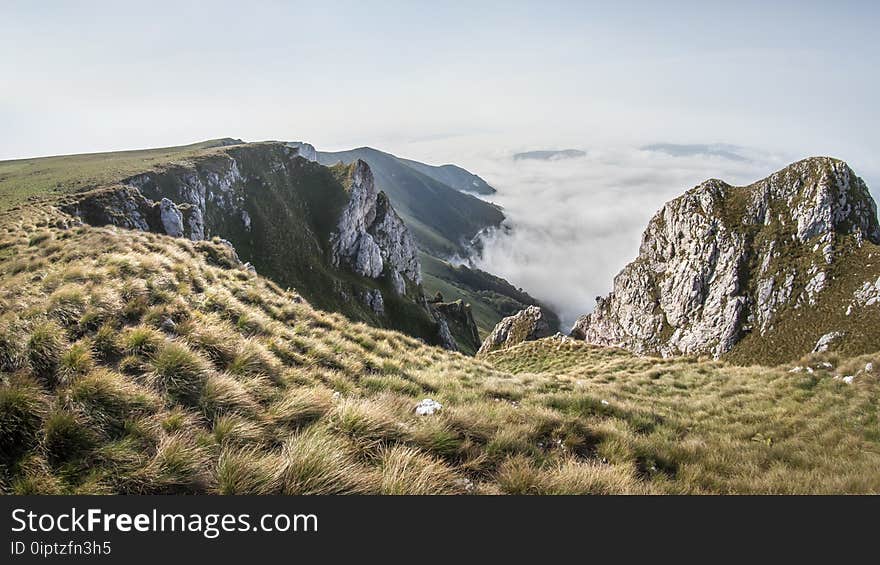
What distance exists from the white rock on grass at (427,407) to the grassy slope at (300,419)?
188mm

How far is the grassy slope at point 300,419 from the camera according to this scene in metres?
4.75

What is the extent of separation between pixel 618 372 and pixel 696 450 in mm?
15928

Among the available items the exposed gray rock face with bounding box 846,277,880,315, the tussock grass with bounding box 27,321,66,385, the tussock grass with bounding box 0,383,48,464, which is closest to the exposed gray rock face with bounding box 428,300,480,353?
the exposed gray rock face with bounding box 846,277,880,315

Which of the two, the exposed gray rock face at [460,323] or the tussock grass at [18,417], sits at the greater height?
the tussock grass at [18,417]

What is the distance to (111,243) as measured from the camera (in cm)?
1689

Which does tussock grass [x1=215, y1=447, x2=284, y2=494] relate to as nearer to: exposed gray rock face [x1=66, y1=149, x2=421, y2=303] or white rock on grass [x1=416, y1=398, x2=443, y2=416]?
white rock on grass [x1=416, y1=398, x2=443, y2=416]

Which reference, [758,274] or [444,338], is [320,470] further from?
[444,338]

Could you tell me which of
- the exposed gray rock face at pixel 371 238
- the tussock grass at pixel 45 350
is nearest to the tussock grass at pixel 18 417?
the tussock grass at pixel 45 350

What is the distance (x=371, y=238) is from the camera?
13550 centimetres

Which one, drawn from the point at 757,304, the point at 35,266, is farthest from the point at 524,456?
the point at 757,304

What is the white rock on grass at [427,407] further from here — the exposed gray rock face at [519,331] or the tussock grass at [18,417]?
the exposed gray rock face at [519,331]

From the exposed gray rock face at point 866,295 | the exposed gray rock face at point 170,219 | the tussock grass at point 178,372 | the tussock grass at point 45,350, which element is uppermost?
the exposed gray rock face at point 170,219

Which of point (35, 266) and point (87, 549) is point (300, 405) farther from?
point (35, 266)

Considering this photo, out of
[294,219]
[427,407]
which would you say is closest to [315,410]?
[427,407]
